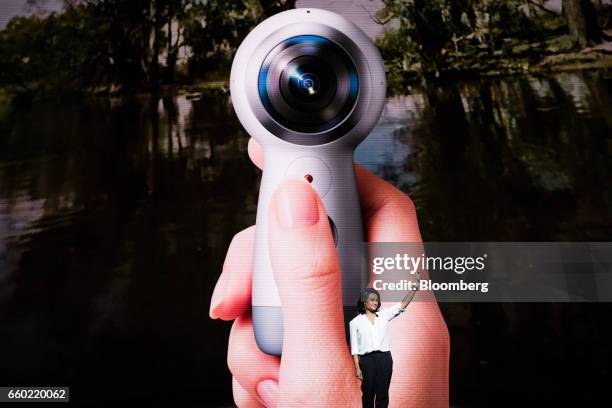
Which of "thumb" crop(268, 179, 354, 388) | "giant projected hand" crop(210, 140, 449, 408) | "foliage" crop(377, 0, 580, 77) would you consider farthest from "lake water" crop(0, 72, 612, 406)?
"thumb" crop(268, 179, 354, 388)

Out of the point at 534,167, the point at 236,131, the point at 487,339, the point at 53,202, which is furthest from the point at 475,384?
the point at 53,202

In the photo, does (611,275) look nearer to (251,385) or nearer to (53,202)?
(251,385)

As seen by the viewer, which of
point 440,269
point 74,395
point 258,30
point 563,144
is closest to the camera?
point 258,30

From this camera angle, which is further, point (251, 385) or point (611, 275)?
point (611, 275)

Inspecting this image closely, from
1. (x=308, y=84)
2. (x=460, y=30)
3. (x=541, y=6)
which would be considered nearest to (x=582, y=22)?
(x=541, y=6)

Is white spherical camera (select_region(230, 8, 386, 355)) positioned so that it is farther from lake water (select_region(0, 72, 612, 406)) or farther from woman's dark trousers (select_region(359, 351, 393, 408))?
lake water (select_region(0, 72, 612, 406))

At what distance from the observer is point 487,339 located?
2.77ft

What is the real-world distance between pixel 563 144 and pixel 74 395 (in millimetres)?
801

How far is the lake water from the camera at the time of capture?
839 mm

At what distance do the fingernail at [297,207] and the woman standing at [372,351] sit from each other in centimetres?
11

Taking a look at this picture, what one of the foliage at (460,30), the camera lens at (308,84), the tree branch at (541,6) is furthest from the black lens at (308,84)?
the tree branch at (541,6)

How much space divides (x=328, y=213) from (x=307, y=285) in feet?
0.28

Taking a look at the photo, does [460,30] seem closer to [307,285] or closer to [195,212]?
[195,212]

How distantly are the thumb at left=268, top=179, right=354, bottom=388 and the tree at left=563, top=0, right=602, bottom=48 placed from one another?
0.64m
